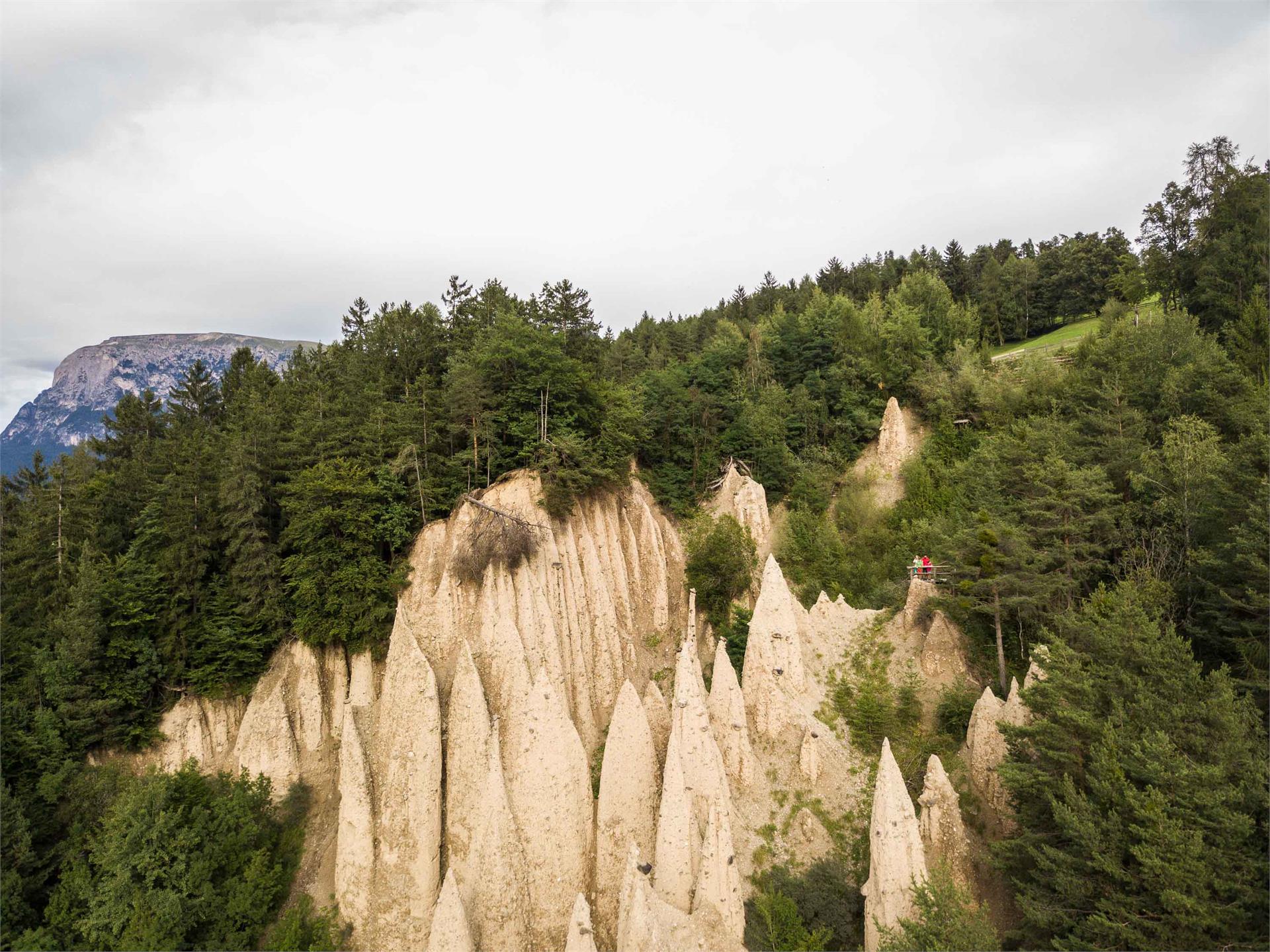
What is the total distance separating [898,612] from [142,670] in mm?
29433

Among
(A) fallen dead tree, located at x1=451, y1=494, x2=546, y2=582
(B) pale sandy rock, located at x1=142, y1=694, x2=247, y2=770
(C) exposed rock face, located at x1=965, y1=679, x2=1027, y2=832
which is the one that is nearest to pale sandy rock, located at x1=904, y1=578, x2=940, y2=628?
(C) exposed rock face, located at x1=965, y1=679, x2=1027, y2=832

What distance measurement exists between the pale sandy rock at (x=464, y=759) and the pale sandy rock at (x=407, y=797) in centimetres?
38

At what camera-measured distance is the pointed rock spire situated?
15.1m

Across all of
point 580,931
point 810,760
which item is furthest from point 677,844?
point 810,760

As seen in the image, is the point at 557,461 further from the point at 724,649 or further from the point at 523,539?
the point at 724,649

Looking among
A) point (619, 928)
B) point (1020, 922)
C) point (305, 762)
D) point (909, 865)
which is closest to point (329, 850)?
point (305, 762)

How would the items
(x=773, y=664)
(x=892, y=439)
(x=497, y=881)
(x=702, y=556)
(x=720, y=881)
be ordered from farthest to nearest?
(x=892, y=439) → (x=702, y=556) → (x=773, y=664) → (x=497, y=881) → (x=720, y=881)

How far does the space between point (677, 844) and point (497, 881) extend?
543 centimetres

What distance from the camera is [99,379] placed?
61938mm

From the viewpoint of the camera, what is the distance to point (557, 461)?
2295 centimetres

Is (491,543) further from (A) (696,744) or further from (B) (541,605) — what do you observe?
(A) (696,744)

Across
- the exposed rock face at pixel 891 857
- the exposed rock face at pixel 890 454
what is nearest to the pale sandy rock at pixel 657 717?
the exposed rock face at pixel 891 857

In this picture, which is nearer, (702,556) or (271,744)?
(271,744)

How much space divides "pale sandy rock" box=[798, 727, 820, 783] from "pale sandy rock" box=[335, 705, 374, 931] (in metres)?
14.1
